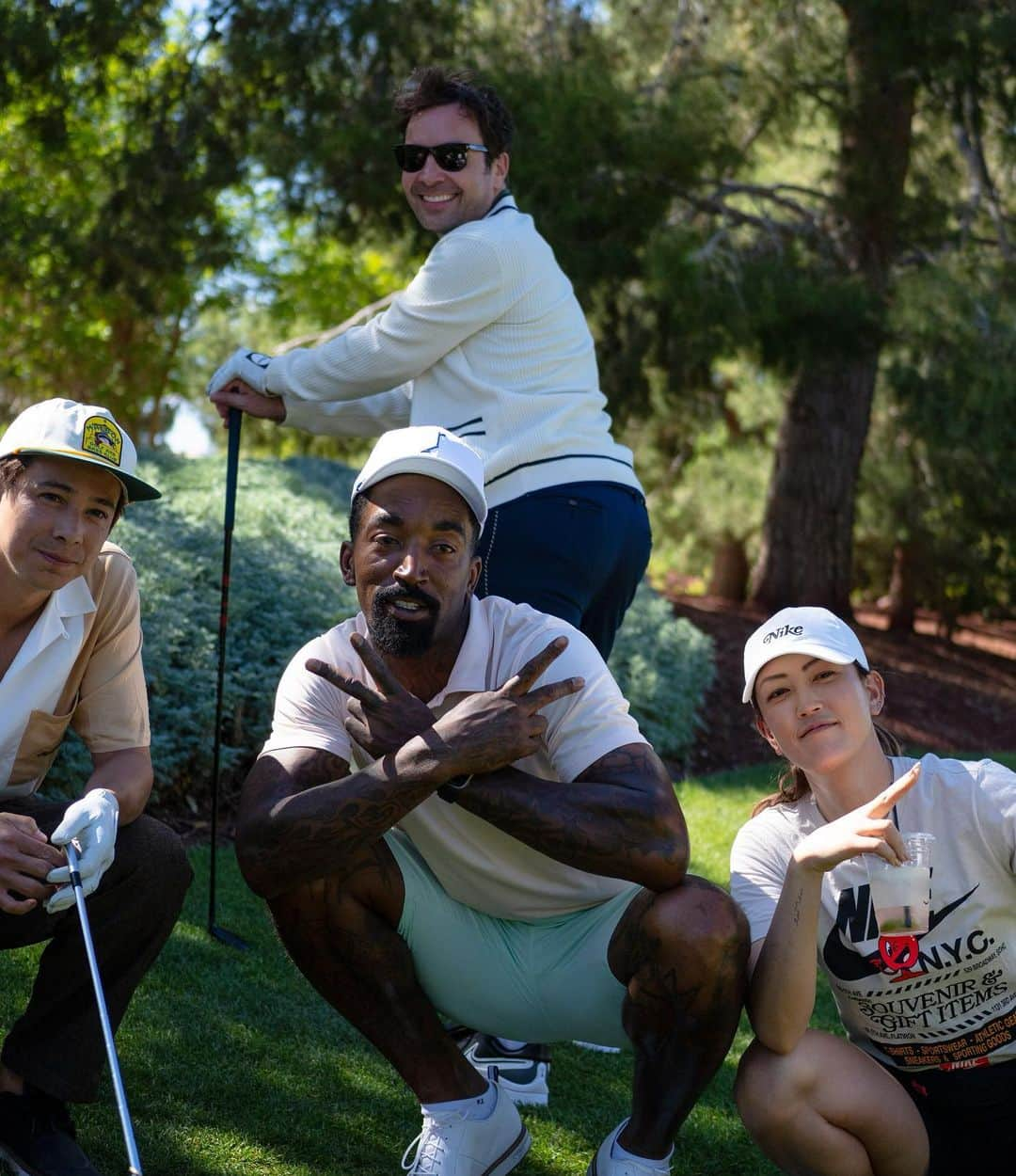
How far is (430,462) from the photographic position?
2.91 metres

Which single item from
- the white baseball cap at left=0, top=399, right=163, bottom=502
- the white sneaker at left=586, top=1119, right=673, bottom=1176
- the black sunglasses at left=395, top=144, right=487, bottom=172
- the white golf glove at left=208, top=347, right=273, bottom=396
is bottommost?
the white sneaker at left=586, top=1119, right=673, bottom=1176

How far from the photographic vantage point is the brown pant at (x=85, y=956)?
108 inches

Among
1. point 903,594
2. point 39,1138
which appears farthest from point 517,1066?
point 903,594

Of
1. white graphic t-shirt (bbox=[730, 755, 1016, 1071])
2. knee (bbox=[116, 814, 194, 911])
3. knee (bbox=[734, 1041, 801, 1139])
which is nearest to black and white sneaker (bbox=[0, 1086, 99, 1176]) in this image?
knee (bbox=[116, 814, 194, 911])

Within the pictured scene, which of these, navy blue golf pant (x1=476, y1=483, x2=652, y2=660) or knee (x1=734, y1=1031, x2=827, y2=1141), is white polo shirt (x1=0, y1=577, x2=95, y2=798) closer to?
navy blue golf pant (x1=476, y1=483, x2=652, y2=660)

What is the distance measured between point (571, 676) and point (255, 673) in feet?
10.5

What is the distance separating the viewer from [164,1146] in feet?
9.48

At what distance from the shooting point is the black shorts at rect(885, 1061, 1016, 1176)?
8.73ft

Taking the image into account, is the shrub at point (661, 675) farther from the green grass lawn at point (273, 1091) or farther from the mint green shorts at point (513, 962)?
the mint green shorts at point (513, 962)

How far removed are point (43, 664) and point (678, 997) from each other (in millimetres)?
1347

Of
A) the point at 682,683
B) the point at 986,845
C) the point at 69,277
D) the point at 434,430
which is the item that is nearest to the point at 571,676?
the point at 434,430

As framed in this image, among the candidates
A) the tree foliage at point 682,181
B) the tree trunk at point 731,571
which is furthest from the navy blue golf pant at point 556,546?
the tree trunk at point 731,571

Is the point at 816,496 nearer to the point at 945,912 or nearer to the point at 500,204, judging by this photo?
the point at 500,204

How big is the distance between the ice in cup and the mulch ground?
527 centimetres
